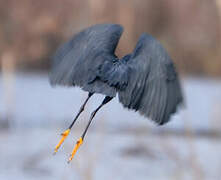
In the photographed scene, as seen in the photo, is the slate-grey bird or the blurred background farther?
the blurred background

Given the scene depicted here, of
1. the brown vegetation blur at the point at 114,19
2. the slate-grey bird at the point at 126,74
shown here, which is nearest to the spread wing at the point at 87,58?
the slate-grey bird at the point at 126,74

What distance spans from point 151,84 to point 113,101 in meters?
6.70

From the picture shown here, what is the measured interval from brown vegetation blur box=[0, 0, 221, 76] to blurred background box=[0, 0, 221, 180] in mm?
17

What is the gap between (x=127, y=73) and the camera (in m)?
1.57

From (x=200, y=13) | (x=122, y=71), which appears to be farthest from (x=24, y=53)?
(x=122, y=71)

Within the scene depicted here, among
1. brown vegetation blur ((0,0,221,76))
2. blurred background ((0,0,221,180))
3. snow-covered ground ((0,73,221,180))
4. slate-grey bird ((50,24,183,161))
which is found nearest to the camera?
slate-grey bird ((50,24,183,161))

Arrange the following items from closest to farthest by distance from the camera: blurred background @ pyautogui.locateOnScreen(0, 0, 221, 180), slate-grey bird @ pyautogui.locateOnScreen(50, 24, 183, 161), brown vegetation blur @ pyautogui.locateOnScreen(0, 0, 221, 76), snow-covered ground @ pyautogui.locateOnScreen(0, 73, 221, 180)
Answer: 1. slate-grey bird @ pyautogui.locateOnScreen(50, 24, 183, 161)
2. snow-covered ground @ pyautogui.locateOnScreen(0, 73, 221, 180)
3. blurred background @ pyautogui.locateOnScreen(0, 0, 221, 180)
4. brown vegetation blur @ pyautogui.locateOnScreen(0, 0, 221, 76)

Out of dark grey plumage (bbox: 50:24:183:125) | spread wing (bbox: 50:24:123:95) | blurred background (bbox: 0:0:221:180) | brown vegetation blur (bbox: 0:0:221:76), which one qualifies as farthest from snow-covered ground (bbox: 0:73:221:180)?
dark grey plumage (bbox: 50:24:183:125)

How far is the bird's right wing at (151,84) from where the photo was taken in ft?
5.16

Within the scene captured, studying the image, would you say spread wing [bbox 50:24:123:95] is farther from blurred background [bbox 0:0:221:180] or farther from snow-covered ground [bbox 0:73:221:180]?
blurred background [bbox 0:0:221:180]

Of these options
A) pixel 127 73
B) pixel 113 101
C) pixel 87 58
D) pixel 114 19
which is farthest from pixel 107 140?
pixel 127 73

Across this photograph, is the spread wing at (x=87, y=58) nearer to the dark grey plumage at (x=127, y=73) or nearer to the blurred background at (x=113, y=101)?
the dark grey plumage at (x=127, y=73)

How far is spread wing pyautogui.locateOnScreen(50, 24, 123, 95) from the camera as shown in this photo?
5.15 ft

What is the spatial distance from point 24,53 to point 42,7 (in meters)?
0.82
